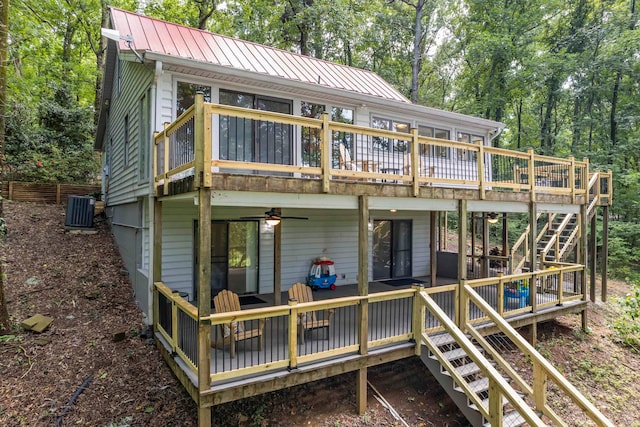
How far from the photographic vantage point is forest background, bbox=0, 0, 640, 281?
17.0 metres

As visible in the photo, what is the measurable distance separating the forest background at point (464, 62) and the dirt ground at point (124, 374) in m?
9.22

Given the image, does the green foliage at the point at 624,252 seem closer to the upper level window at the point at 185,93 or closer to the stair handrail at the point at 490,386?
the stair handrail at the point at 490,386

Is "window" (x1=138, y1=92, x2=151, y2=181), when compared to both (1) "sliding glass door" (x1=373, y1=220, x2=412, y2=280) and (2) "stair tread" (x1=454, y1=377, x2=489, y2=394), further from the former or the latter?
(2) "stair tread" (x1=454, y1=377, x2=489, y2=394)

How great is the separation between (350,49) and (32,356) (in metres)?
23.0

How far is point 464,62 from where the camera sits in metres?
25.3

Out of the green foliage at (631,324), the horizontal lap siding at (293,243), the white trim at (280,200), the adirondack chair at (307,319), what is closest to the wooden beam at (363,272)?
the white trim at (280,200)

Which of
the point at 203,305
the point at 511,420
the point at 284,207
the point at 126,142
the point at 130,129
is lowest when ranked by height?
the point at 511,420

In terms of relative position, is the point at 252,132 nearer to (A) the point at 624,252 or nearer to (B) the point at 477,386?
(B) the point at 477,386

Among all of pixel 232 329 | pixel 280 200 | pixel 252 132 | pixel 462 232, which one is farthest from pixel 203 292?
pixel 462 232

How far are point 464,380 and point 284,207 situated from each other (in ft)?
13.6

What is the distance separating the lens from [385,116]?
33.2 ft

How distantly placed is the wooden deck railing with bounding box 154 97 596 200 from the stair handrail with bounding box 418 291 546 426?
2.72 metres

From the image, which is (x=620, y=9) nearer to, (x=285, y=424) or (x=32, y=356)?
(x=285, y=424)

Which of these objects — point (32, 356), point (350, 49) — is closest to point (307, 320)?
point (32, 356)
